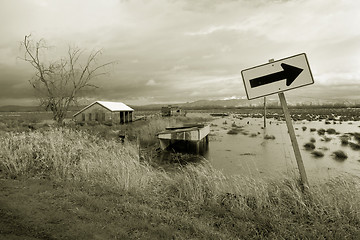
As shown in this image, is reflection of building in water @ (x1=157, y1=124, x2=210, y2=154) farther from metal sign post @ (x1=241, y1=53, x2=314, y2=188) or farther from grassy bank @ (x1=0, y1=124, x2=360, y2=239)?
metal sign post @ (x1=241, y1=53, x2=314, y2=188)

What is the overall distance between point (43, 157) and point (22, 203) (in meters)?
2.89

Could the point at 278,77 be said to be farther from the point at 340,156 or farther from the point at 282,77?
the point at 340,156

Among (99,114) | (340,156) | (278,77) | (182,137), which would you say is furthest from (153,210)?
(99,114)

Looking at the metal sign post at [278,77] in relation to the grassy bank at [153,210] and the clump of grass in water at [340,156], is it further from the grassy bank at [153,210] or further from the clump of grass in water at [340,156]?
the clump of grass in water at [340,156]

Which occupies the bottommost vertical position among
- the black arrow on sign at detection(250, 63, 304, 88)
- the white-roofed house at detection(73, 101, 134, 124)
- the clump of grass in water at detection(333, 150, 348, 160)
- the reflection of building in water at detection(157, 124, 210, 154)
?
the clump of grass in water at detection(333, 150, 348, 160)

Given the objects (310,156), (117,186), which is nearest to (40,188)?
(117,186)

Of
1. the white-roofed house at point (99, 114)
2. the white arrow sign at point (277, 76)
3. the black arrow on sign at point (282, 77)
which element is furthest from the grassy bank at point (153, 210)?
the white-roofed house at point (99, 114)

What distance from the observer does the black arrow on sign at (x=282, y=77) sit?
384 cm

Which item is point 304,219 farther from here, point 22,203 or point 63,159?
point 63,159

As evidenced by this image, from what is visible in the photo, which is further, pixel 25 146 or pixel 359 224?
pixel 25 146

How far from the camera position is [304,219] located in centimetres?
423

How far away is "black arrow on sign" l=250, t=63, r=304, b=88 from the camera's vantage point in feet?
12.6

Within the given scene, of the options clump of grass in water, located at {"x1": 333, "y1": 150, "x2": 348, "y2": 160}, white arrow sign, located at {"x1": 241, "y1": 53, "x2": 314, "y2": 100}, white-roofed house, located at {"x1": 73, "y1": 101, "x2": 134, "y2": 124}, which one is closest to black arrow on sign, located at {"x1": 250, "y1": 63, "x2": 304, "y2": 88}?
white arrow sign, located at {"x1": 241, "y1": 53, "x2": 314, "y2": 100}

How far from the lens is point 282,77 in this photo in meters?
3.92
